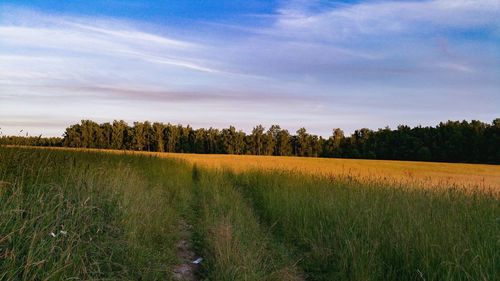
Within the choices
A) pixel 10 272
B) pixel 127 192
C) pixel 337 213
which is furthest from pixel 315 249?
pixel 10 272

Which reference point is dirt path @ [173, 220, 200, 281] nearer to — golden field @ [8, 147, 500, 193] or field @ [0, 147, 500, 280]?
field @ [0, 147, 500, 280]

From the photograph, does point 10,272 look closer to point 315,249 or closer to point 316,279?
point 316,279

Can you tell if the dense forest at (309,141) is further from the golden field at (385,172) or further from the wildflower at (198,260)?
the wildflower at (198,260)

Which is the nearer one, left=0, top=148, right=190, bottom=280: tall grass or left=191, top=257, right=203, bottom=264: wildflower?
left=0, top=148, right=190, bottom=280: tall grass

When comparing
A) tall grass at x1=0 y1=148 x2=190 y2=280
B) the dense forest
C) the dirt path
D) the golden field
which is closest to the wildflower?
the dirt path

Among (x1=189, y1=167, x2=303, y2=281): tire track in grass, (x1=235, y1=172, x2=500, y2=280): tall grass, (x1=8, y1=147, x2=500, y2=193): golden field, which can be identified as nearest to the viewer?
(x1=235, y1=172, x2=500, y2=280): tall grass

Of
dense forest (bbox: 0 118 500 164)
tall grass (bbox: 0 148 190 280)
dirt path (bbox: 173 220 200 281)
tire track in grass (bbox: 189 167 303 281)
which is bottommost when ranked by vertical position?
dirt path (bbox: 173 220 200 281)

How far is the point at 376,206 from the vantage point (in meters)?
7.51

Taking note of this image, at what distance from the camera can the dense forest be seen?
6994 centimetres

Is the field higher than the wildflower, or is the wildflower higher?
the field

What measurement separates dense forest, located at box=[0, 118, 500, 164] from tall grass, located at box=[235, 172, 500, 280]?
6615cm

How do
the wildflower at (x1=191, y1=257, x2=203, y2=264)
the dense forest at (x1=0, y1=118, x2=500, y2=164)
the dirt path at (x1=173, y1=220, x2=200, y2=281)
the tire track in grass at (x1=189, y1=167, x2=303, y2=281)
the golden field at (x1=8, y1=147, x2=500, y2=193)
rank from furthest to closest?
1. the dense forest at (x1=0, y1=118, x2=500, y2=164)
2. the golden field at (x1=8, y1=147, x2=500, y2=193)
3. the wildflower at (x1=191, y1=257, x2=203, y2=264)
4. the dirt path at (x1=173, y1=220, x2=200, y2=281)
5. the tire track in grass at (x1=189, y1=167, x2=303, y2=281)

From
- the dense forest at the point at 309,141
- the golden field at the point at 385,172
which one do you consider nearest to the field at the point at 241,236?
the golden field at the point at 385,172

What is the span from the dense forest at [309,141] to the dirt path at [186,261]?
65.6 m
